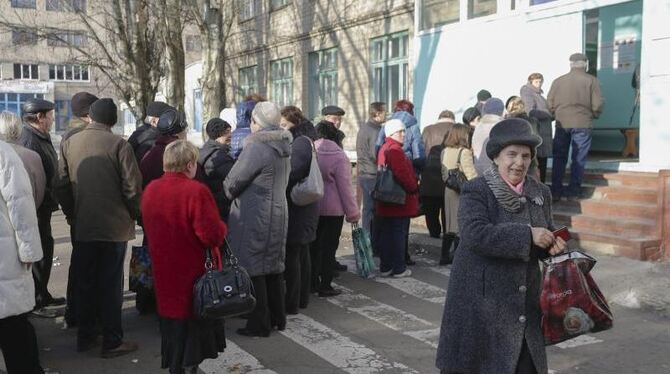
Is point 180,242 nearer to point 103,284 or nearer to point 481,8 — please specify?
point 103,284

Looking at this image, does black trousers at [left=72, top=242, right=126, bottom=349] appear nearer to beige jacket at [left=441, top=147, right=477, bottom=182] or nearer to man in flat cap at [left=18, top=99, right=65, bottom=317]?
man in flat cap at [left=18, top=99, right=65, bottom=317]

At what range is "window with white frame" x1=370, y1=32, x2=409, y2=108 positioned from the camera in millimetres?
15984

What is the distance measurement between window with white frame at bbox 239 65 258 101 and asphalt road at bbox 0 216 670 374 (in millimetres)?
17941

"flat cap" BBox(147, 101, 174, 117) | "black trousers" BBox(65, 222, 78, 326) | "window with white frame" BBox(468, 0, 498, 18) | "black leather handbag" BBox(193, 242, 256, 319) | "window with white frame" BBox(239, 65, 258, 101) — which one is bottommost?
"black trousers" BBox(65, 222, 78, 326)

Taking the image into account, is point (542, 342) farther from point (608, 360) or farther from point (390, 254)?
point (390, 254)

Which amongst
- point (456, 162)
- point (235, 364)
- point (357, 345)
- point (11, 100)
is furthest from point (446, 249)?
point (11, 100)

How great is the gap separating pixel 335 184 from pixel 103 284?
2.67m

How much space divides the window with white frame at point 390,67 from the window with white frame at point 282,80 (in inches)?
200

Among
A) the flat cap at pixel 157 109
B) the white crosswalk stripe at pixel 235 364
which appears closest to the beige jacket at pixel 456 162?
the flat cap at pixel 157 109

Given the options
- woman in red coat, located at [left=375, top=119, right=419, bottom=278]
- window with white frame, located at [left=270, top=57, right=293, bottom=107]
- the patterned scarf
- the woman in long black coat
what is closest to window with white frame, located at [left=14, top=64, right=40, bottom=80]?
window with white frame, located at [left=270, top=57, right=293, bottom=107]

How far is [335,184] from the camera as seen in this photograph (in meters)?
7.12

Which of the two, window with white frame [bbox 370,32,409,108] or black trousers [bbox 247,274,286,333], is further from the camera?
window with white frame [bbox 370,32,409,108]

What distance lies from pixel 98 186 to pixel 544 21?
8.70 metres

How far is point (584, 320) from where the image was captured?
9.95ft
